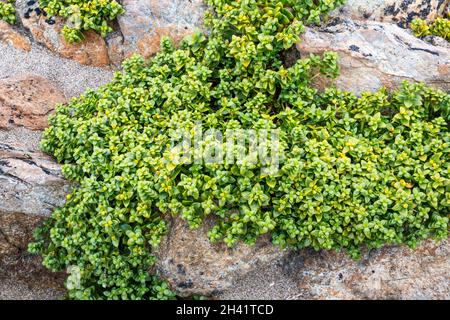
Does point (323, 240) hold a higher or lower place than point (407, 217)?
lower

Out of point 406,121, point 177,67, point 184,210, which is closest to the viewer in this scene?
point 184,210

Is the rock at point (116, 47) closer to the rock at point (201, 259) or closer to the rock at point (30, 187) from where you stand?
the rock at point (30, 187)

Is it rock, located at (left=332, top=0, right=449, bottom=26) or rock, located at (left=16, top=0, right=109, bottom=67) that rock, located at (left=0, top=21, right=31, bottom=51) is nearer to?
rock, located at (left=16, top=0, right=109, bottom=67)

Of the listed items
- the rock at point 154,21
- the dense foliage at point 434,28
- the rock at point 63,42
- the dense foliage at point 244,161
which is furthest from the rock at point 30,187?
the dense foliage at point 434,28

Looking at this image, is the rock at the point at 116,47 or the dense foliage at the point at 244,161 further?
the rock at the point at 116,47

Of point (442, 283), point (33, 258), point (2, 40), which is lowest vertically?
point (33, 258)

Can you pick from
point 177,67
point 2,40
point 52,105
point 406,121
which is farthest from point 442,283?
point 2,40

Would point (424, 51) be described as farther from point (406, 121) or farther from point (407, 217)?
point (407, 217)
